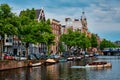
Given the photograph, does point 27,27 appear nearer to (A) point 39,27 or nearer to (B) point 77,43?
(A) point 39,27

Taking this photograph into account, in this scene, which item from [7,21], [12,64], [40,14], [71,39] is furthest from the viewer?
[71,39]

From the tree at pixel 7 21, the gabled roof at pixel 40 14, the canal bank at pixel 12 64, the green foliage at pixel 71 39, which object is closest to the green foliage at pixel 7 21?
the tree at pixel 7 21

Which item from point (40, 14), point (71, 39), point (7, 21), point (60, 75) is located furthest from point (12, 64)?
point (71, 39)

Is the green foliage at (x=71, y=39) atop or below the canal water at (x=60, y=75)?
atop

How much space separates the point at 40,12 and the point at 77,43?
34223mm

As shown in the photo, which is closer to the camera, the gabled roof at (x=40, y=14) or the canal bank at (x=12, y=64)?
the canal bank at (x=12, y=64)

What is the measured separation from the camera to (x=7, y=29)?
8256 centimetres

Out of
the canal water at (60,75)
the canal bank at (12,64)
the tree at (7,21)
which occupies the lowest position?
the canal water at (60,75)

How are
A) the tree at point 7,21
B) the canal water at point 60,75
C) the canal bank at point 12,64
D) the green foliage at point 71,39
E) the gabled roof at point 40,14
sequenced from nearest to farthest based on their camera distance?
the canal water at point 60,75
the canal bank at point 12,64
the tree at point 7,21
the gabled roof at point 40,14
the green foliage at point 71,39

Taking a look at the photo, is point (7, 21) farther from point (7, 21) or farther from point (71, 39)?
point (71, 39)

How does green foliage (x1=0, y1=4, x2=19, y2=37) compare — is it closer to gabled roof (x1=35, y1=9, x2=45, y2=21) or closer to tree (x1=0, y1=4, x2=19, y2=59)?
tree (x1=0, y1=4, x2=19, y2=59)

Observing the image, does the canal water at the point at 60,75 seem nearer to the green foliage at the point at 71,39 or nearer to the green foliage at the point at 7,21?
the green foliage at the point at 7,21

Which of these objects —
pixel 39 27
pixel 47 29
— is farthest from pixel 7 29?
pixel 47 29

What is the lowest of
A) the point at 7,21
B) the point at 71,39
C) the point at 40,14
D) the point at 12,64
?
the point at 12,64
